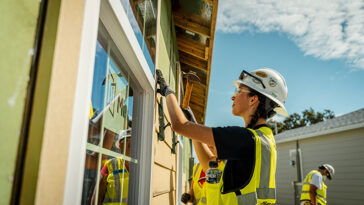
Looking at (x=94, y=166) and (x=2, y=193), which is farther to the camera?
(x=94, y=166)

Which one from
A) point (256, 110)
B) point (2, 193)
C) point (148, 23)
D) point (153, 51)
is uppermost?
point (148, 23)

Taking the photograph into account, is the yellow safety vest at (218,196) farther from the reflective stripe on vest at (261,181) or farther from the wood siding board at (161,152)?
the wood siding board at (161,152)

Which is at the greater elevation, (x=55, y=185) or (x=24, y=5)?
(x=24, y=5)

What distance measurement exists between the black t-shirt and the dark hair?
43cm

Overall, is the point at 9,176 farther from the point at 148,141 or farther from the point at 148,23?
the point at 148,23

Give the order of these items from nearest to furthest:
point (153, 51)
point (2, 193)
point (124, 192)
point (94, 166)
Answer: point (2, 193) → point (94, 166) → point (124, 192) → point (153, 51)

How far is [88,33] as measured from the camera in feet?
2.87

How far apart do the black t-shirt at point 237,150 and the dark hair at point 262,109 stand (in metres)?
0.43

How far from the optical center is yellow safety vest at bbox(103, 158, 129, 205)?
4.86 feet

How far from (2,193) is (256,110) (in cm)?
211

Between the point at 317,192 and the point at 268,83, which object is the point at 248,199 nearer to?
the point at 268,83

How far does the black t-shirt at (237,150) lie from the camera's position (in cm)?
183

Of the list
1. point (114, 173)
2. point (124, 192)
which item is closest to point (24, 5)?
point (114, 173)

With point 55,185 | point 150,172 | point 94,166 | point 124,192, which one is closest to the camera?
point 55,185
